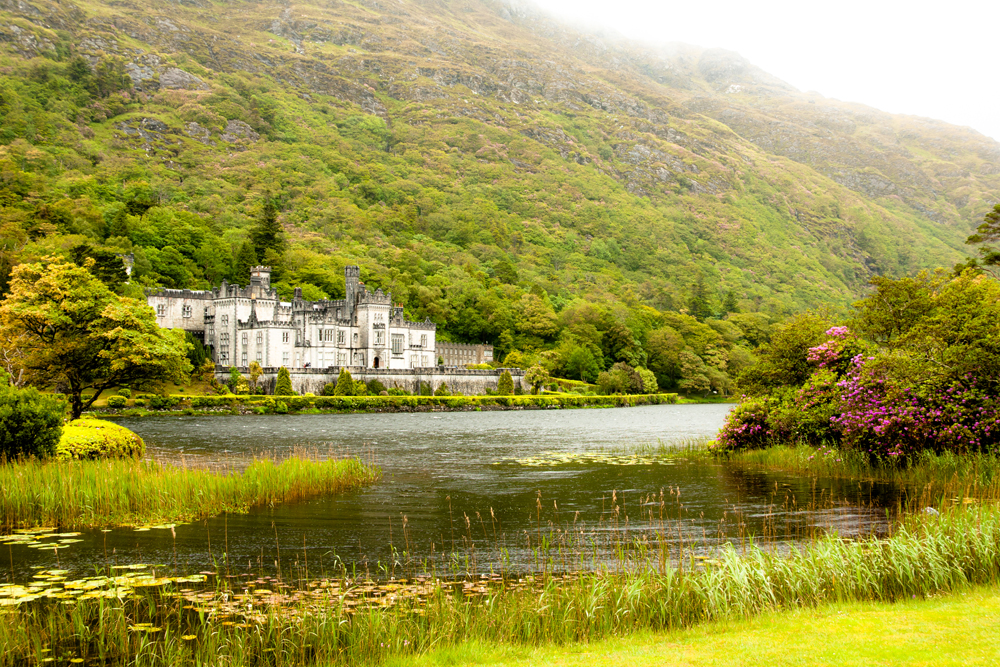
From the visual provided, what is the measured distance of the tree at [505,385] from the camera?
3789 inches

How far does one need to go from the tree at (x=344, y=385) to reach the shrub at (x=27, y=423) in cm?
6194

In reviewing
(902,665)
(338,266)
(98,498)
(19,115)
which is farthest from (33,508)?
(19,115)

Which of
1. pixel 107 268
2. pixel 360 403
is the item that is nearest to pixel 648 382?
pixel 360 403

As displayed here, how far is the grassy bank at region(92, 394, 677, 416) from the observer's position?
66938 millimetres

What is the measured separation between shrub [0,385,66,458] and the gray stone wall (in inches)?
2406

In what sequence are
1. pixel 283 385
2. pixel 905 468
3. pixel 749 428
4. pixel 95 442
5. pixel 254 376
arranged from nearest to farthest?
pixel 95 442
pixel 905 468
pixel 749 428
pixel 283 385
pixel 254 376

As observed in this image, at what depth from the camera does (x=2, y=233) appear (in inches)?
3265

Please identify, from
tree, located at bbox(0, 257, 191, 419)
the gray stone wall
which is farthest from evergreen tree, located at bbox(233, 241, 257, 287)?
tree, located at bbox(0, 257, 191, 419)

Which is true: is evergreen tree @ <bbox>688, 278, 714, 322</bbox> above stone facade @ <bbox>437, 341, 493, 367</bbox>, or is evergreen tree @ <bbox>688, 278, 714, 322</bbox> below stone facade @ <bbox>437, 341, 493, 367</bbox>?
above

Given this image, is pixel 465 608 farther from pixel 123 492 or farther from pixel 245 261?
pixel 245 261

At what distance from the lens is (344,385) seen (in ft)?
273

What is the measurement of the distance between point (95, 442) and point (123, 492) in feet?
17.4

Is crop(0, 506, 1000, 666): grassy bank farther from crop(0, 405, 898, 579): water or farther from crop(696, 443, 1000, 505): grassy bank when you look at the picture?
crop(696, 443, 1000, 505): grassy bank

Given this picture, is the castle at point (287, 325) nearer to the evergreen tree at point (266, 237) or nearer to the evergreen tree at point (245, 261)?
the evergreen tree at point (245, 261)
